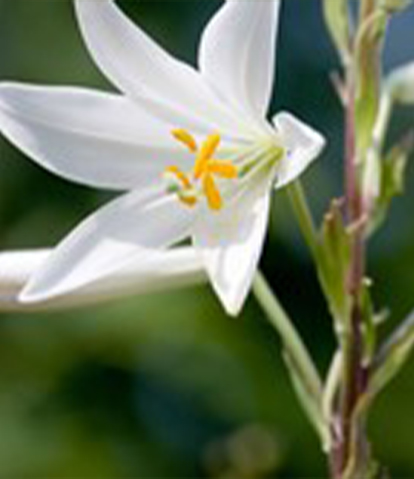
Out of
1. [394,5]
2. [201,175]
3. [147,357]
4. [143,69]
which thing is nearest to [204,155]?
[201,175]

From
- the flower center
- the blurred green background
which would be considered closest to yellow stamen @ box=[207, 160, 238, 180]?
the flower center

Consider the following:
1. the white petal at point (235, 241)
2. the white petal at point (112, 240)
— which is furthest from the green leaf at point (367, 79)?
the white petal at point (112, 240)

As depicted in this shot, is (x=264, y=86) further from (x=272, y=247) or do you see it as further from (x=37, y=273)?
(x=272, y=247)

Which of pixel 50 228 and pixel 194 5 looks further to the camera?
pixel 194 5

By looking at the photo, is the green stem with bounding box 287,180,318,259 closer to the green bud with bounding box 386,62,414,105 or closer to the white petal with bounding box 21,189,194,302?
the white petal with bounding box 21,189,194,302

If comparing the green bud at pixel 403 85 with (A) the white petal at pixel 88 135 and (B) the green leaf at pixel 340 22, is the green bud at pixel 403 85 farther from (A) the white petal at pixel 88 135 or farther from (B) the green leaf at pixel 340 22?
(A) the white petal at pixel 88 135

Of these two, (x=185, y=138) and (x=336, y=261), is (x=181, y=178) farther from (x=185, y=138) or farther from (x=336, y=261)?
(x=336, y=261)

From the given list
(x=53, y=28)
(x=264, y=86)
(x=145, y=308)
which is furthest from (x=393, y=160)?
(x=53, y=28)
